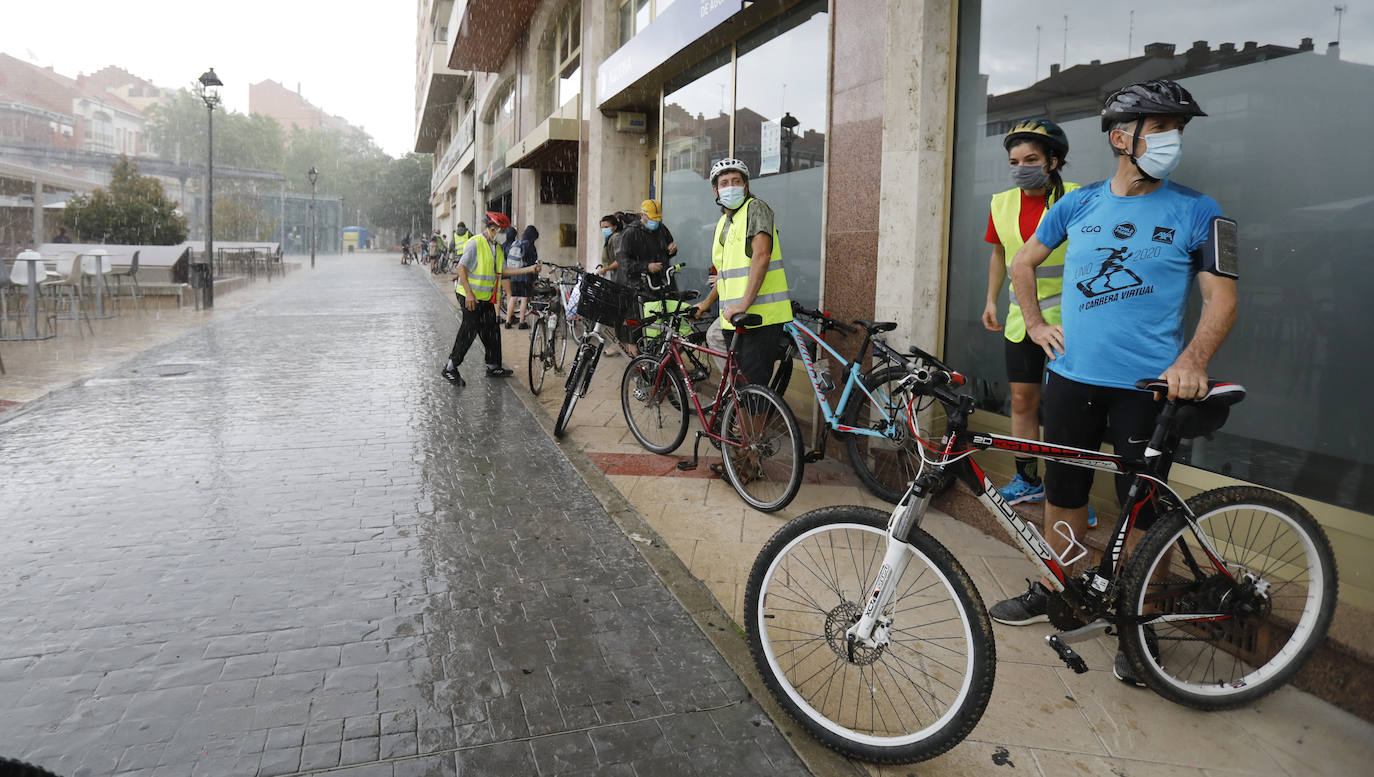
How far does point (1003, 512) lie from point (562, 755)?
5.02 feet

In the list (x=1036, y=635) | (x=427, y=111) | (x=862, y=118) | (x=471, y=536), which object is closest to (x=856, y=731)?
(x=1036, y=635)

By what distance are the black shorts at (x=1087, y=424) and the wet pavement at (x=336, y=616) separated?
1419mm

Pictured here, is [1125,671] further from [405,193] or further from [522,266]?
[405,193]

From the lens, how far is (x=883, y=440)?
5773 millimetres

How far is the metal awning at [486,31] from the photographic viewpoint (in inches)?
821

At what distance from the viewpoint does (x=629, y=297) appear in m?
7.17

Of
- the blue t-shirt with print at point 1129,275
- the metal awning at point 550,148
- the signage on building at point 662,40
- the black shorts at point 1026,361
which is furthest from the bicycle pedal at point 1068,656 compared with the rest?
the metal awning at point 550,148

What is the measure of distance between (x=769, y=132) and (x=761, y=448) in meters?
4.16

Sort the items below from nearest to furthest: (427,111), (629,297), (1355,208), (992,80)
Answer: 1. (1355,208)
2. (992,80)
3. (629,297)
4. (427,111)

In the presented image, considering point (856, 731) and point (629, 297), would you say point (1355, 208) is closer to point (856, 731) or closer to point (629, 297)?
point (856, 731)

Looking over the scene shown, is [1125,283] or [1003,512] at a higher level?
[1125,283]

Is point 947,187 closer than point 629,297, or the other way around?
point 947,187

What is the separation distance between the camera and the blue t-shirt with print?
3.09 m

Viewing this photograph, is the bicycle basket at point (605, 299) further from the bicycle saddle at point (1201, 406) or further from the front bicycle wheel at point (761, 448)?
the bicycle saddle at point (1201, 406)
